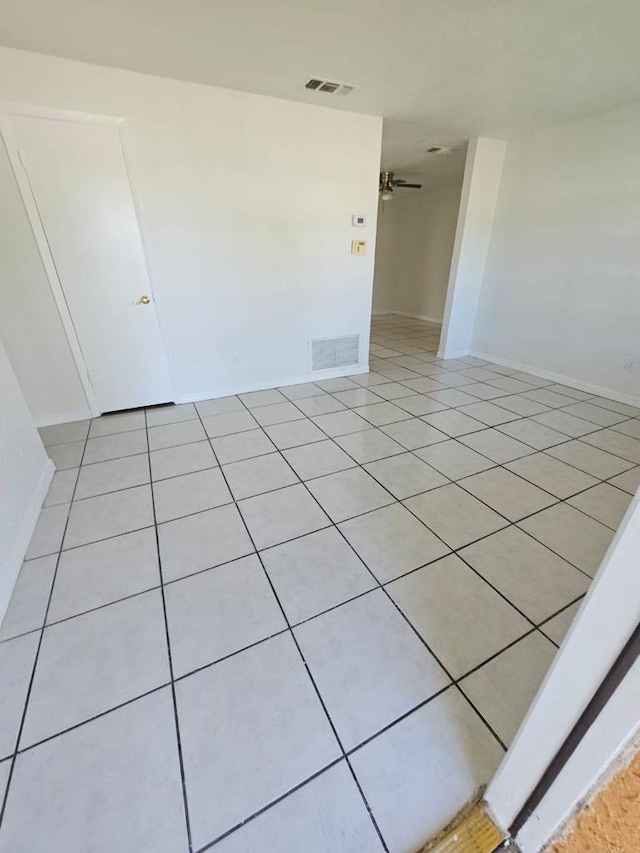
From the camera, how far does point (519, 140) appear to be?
379 cm

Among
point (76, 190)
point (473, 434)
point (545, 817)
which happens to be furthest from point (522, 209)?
point (545, 817)

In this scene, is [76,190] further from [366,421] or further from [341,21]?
[366,421]

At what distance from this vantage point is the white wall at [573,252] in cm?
317

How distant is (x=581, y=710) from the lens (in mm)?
612

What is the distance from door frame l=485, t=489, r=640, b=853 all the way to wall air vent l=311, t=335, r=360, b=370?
11.4 feet

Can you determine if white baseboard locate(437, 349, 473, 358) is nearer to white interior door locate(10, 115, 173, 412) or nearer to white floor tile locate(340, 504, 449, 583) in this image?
white floor tile locate(340, 504, 449, 583)

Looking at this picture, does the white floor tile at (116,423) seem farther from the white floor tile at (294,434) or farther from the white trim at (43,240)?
the white floor tile at (294,434)

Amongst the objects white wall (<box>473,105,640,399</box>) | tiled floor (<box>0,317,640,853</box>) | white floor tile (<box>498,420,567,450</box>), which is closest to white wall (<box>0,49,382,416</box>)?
tiled floor (<box>0,317,640,853</box>)

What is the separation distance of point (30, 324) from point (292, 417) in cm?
218

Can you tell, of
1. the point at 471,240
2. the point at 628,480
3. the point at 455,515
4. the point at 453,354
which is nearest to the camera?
the point at 455,515

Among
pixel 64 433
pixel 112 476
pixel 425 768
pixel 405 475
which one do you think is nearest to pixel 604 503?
pixel 405 475

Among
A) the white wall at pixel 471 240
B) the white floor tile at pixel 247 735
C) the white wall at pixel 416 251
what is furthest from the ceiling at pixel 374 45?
the white wall at pixel 416 251

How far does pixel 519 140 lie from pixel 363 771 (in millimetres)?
5350

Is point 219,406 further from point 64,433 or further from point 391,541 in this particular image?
point 391,541
